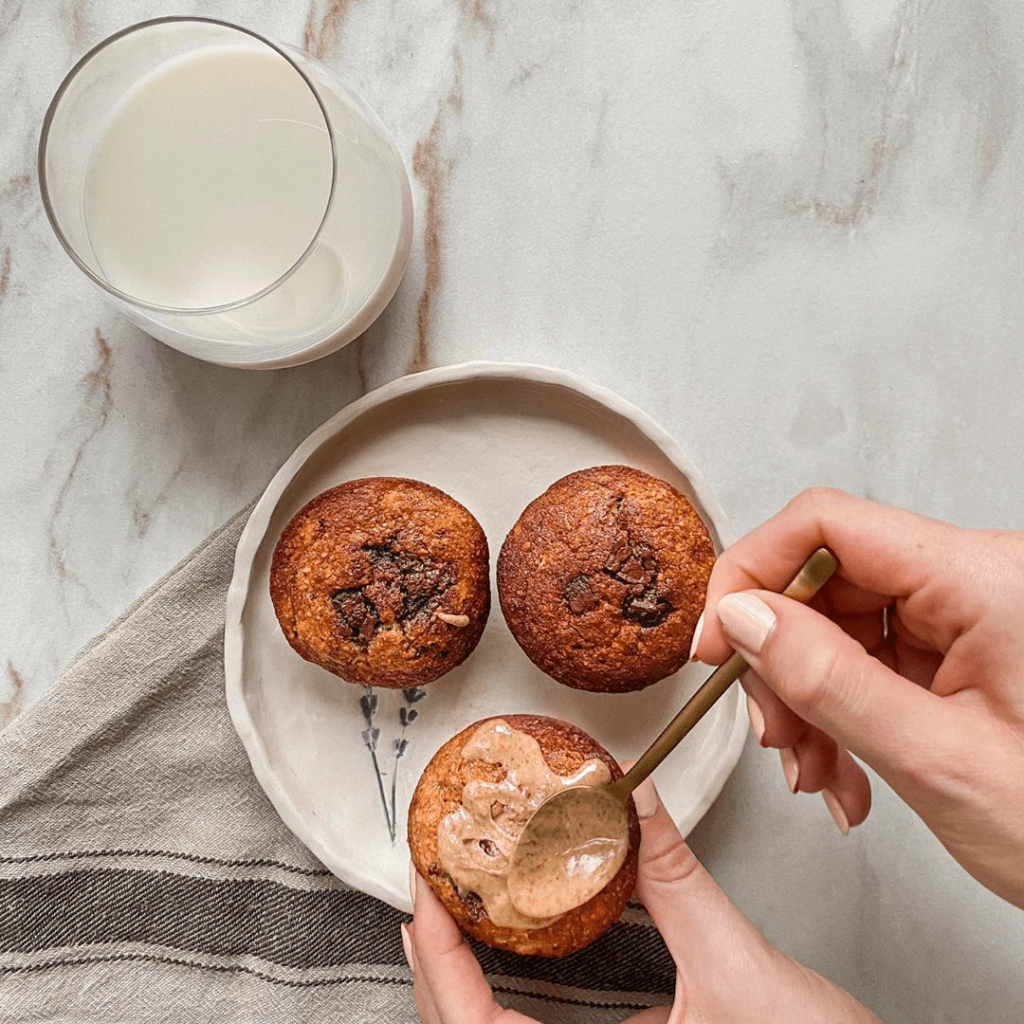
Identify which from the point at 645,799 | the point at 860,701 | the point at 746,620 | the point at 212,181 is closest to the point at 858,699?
the point at 860,701

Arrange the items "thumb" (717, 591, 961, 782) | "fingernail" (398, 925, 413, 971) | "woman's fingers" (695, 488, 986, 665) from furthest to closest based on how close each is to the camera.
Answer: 1. "fingernail" (398, 925, 413, 971)
2. "woman's fingers" (695, 488, 986, 665)
3. "thumb" (717, 591, 961, 782)

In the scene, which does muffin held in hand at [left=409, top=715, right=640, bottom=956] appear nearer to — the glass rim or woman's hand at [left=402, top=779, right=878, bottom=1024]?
woman's hand at [left=402, top=779, right=878, bottom=1024]

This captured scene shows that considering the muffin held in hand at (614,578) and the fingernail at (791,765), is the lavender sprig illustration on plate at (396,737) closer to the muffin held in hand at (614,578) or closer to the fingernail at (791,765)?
the muffin held in hand at (614,578)

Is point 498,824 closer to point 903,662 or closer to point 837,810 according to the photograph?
point 837,810

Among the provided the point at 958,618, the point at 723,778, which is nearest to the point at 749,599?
the point at 958,618

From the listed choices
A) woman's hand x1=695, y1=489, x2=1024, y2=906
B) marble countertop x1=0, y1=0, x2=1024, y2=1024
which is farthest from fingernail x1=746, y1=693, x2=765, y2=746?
marble countertop x1=0, y1=0, x2=1024, y2=1024

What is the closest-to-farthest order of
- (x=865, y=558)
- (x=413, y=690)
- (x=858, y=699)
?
1. (x=858, y=699)
2. (x=865, y=558)
3. (x=413, y=690)
